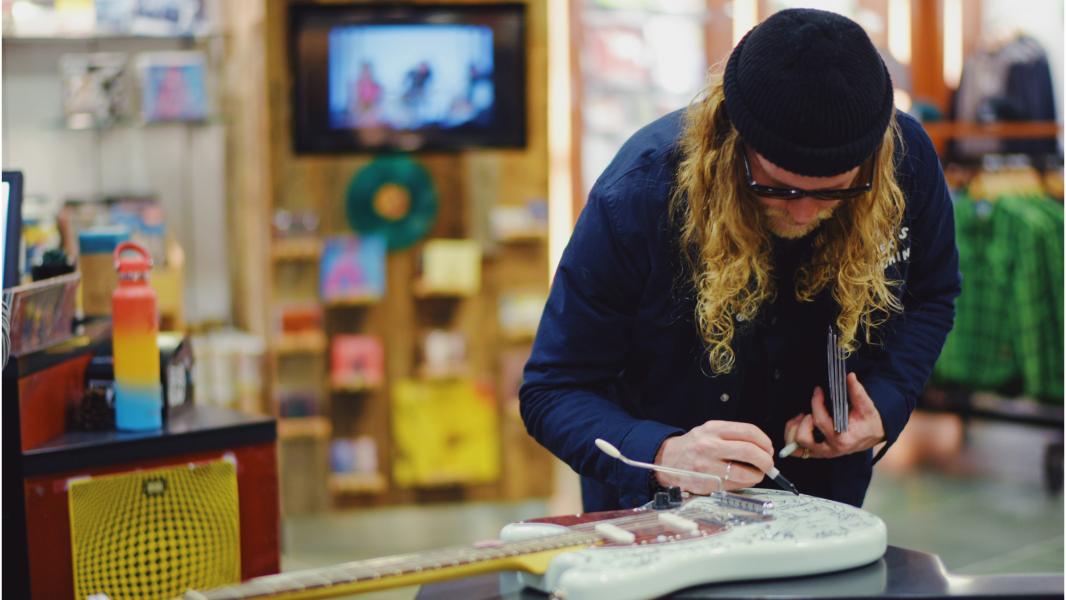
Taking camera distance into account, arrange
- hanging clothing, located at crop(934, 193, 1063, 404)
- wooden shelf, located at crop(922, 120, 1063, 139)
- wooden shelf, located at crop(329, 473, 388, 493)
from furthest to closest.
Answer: wooden shelf, located at crop(922, 120, 1063, 139)
hanging clothing, located at crop(934, 193, 1063, 404)
wooden shelf, located at crop(329, 473, 388, 493)

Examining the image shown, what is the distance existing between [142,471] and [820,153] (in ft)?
4.02

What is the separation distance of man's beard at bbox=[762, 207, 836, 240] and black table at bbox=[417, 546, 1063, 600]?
492 mm

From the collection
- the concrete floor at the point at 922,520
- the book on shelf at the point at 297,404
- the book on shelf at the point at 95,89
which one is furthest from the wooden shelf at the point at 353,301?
the book on shelf at the point at 95,89

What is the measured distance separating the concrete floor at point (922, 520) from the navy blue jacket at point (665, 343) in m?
2.13

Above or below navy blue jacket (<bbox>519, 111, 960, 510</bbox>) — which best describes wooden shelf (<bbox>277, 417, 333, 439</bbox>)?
below

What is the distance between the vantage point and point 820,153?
149 centimetres

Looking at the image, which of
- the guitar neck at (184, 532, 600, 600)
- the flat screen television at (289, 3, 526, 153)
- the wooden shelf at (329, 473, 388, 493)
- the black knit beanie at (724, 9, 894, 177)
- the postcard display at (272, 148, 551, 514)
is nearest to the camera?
the guitar neck at (184, 532, 600, 600)

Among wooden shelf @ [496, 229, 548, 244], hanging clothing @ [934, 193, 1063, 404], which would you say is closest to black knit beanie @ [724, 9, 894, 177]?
wooden shelf @ [496, 229, 548, 244]

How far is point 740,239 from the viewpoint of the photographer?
1.71 meters

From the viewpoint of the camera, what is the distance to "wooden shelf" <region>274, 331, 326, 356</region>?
15.0 ft

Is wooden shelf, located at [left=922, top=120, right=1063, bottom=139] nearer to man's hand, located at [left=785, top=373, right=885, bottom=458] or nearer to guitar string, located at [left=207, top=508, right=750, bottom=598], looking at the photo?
man's hand, located at [left=785, top=373, right=885, bottom=458]

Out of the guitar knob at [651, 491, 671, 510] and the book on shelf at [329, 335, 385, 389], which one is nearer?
the guitar knob at [651, 491, 671, 510]

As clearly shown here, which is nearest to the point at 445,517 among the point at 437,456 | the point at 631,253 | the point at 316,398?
the point at 437,456

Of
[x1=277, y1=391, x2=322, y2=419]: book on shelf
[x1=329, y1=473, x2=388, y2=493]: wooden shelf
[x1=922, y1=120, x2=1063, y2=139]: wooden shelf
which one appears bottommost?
[x1=329, y1=473, x2=388, y2=493]: wooden shelf
